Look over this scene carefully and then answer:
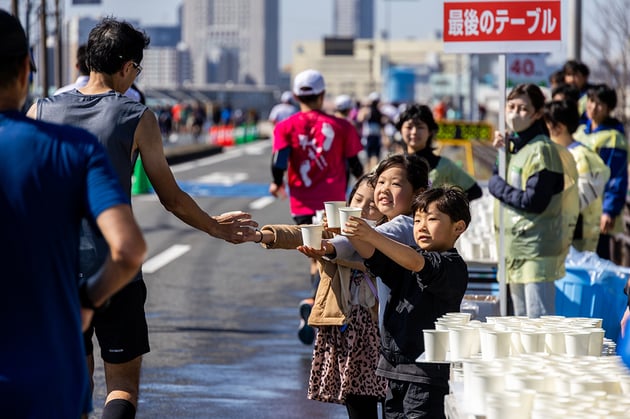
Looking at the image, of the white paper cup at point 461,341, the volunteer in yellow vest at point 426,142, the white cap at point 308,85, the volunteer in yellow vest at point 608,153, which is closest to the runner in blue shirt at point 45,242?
the white paper cup at point 461,341

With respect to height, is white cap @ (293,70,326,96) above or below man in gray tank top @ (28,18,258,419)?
above

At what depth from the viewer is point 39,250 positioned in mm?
3457

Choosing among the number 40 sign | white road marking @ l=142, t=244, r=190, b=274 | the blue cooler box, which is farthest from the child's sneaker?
the number 40 sign

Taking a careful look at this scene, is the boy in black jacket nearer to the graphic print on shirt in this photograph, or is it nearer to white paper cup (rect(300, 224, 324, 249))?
white paper cup (rect(300, 224, 324, 249))

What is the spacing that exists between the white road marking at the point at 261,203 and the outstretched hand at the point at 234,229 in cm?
1804

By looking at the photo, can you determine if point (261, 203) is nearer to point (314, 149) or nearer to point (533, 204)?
point (314, 149)

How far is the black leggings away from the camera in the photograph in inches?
241

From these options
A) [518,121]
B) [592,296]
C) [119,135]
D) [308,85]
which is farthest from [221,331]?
[119,135]

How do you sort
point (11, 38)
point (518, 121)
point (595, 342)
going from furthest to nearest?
point (518, 121), point (595, 342), point (11, 38)

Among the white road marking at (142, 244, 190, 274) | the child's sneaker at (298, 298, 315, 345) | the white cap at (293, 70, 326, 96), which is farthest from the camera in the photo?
the white road marking at (142, 244, 190, 274)

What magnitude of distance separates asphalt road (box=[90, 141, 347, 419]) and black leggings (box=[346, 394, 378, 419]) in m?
1.83

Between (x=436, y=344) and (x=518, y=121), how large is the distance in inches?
136

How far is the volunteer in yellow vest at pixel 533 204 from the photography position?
25.8 feet

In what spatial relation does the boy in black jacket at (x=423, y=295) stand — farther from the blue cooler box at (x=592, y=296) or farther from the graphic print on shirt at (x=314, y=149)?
the graphic print on shirt at (x=314, y=149)
